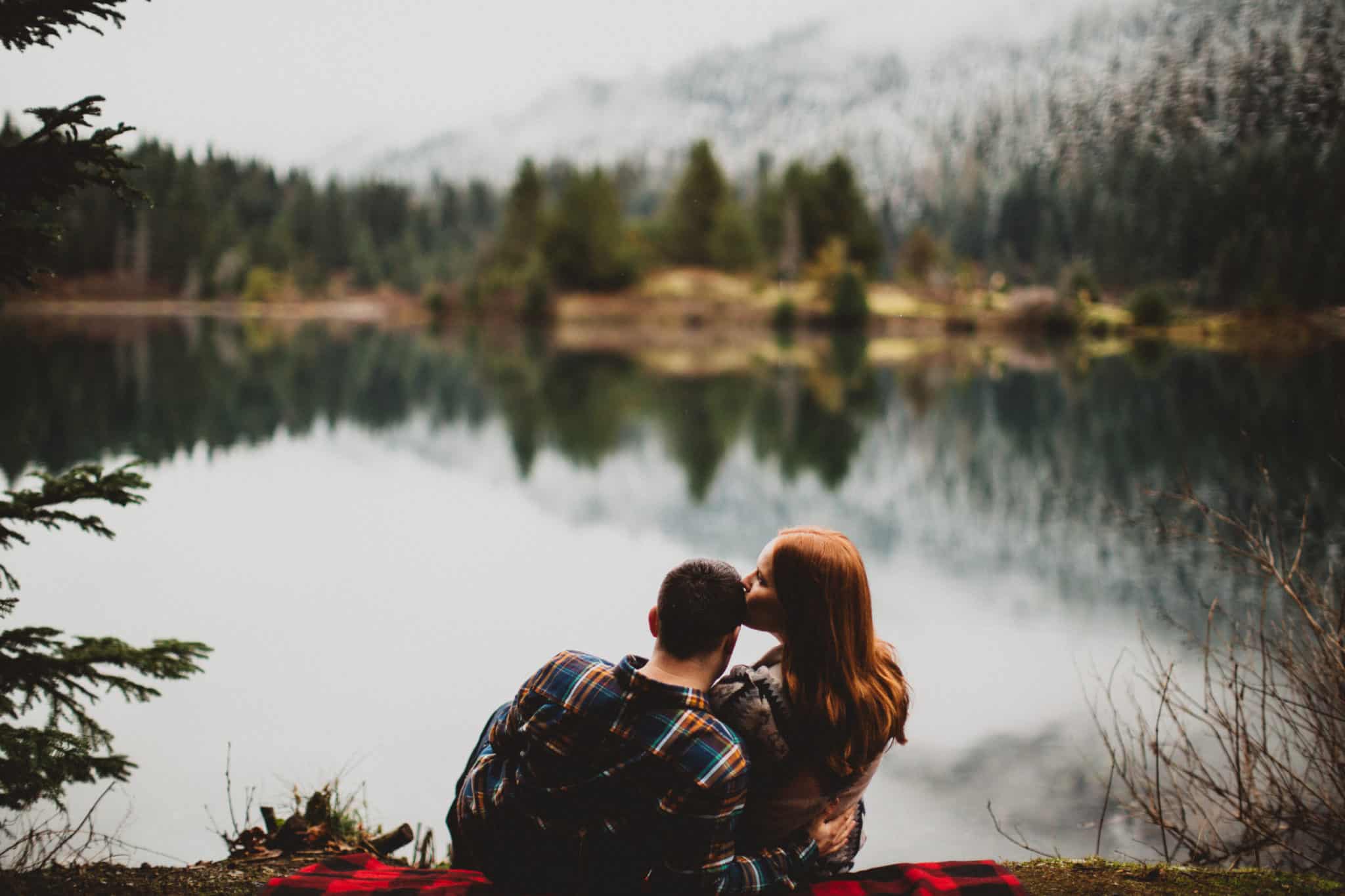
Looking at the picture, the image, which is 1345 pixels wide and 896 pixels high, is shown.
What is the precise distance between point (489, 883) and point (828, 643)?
41.1 inches

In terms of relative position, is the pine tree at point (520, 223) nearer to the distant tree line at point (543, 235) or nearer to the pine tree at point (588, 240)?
the distant tree line at point (543, 235)

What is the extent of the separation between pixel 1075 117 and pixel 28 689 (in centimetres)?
1379

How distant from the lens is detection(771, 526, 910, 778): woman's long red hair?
2.09 metres

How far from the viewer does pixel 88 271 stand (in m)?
18.2

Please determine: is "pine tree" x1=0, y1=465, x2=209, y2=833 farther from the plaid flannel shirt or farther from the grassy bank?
the plaid flannel shirt

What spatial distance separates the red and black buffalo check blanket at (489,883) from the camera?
2.35 meters

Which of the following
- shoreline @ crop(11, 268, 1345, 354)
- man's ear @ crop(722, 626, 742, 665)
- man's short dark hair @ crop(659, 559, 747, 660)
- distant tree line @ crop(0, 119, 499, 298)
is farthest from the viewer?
shoreline @ crop(11, 268, 1345, 354)

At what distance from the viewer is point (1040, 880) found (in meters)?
2.77

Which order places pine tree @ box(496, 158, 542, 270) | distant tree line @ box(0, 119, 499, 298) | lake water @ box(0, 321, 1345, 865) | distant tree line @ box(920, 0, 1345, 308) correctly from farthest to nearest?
pine tree @ box(496, 158, 542, 270), distant tree line @ box(0, 119, 499, 298), distant tree line @ box(920, 0, 1345, 308), lake water @ box(0, 321, 1345, 865)

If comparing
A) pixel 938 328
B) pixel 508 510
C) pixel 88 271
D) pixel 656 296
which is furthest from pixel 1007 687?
pixel 656 296

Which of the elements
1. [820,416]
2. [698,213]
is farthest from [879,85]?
[820,416]

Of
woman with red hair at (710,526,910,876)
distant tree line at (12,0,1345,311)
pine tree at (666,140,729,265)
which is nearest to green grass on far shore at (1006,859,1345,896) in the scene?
woman with red hair at (710,526,910,876)

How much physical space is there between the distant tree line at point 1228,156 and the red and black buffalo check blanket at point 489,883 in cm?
644

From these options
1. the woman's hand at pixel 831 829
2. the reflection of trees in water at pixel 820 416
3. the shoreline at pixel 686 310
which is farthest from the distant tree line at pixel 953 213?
the woman's hand at pixel 831 829
